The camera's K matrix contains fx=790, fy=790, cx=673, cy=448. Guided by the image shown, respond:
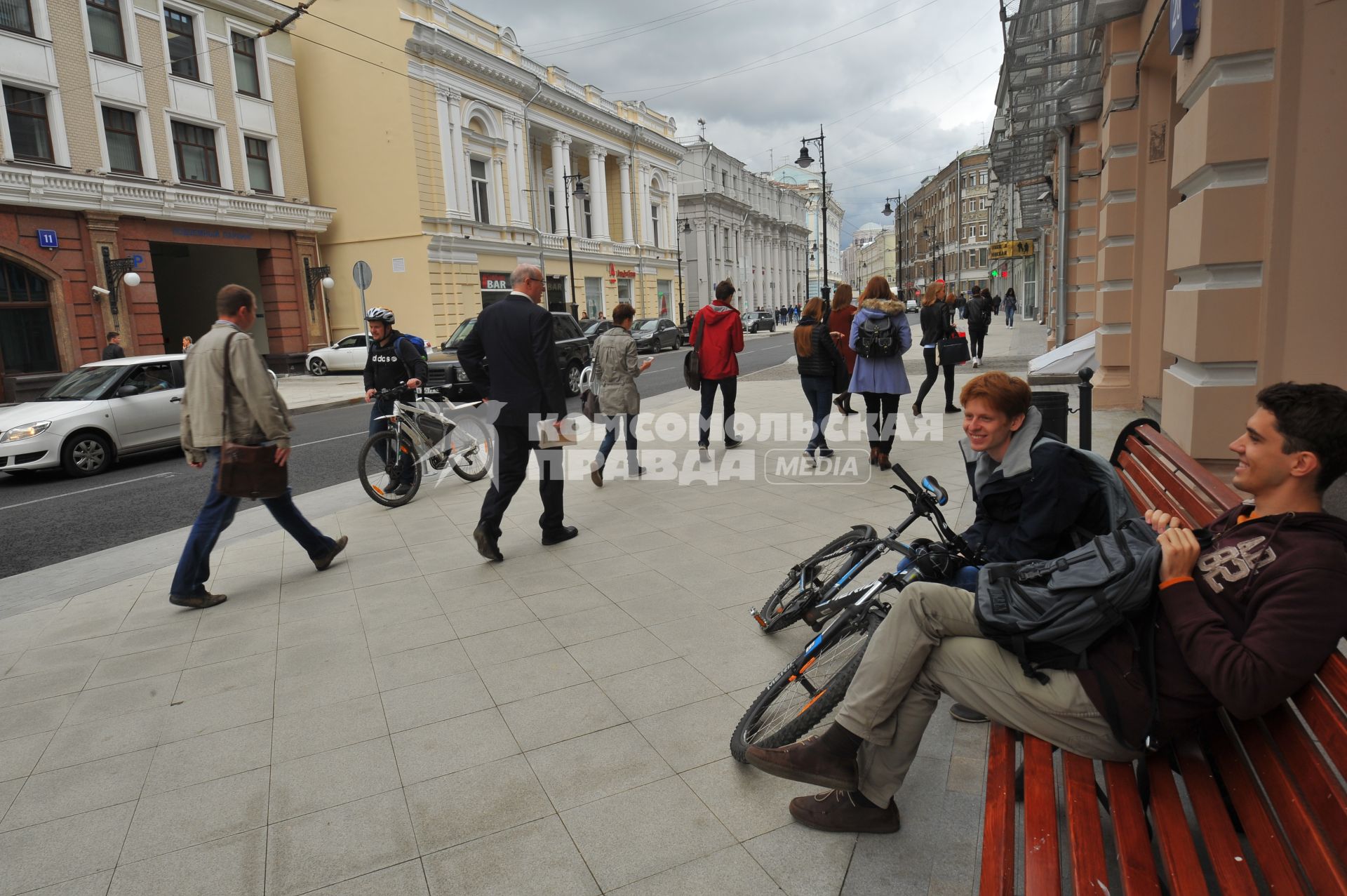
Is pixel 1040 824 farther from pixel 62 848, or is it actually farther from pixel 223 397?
pixel 223 397

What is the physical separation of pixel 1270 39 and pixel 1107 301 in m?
5.35

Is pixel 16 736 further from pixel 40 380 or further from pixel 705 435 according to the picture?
pixel 40 380

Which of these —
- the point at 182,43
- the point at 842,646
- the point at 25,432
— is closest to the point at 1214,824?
the point at 842,646

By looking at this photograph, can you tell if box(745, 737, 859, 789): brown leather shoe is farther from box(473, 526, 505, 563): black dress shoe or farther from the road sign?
the road sign

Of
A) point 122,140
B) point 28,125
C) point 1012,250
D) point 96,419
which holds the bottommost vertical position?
point 96,419

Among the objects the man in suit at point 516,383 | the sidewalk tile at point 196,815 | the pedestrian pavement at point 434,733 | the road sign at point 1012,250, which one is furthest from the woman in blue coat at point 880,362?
the road sign at point 1012,250

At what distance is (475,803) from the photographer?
2895 millimetres

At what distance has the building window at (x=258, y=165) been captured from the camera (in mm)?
28375

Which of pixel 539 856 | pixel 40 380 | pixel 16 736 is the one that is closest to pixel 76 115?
pixel 40 380

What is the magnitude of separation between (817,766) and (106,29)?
30168mm

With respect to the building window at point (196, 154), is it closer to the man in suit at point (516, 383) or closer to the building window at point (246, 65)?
the building window at point (246, 65)

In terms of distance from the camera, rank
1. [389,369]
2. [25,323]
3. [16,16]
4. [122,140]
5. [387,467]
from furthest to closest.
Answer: [122,140]
[25,323]
[16,16]
[389,369]
[387,467]

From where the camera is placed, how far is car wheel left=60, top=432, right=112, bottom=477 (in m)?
10.5

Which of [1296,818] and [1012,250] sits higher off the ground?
[1012,250]
